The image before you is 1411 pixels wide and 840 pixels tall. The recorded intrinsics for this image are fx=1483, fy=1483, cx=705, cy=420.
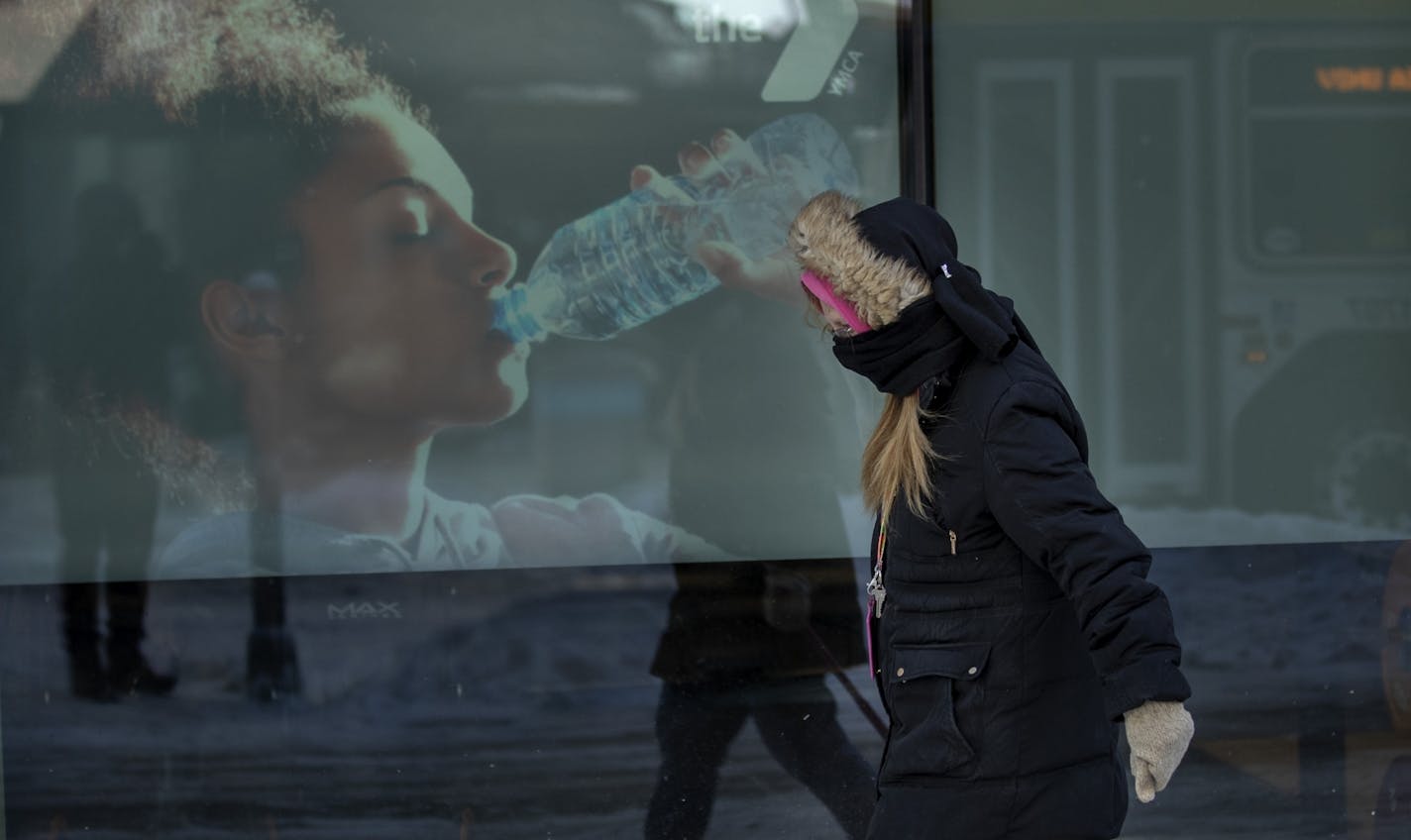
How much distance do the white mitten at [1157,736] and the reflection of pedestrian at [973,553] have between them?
0.30ft

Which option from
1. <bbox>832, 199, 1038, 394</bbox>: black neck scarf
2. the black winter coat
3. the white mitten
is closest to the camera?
the white mitten

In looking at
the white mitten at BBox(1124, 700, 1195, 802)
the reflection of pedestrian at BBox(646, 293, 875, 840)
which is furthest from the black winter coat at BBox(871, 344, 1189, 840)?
the reflection of pedestrian at BBox(646, 293, 875, 840)

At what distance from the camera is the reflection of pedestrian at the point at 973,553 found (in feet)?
8.25

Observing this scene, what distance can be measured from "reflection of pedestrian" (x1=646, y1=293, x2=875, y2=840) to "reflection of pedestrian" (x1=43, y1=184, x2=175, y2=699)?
1.75 meters

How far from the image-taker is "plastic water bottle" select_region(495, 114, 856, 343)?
503 cm

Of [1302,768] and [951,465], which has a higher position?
[951,465]

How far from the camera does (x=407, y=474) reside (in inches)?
198

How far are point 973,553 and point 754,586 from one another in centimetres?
252

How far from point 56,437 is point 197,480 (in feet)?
1.60

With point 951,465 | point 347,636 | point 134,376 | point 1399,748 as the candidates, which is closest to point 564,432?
point 347,636

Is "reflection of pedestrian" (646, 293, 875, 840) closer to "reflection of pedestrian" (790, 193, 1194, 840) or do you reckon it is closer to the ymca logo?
the ymca logo

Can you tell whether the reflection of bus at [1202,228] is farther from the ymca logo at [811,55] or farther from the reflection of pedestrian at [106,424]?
the reflection of pedestrian at [106,424]

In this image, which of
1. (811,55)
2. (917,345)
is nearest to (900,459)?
(917,345)

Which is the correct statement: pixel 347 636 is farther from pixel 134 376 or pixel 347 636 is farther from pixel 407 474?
pixel 134 376
